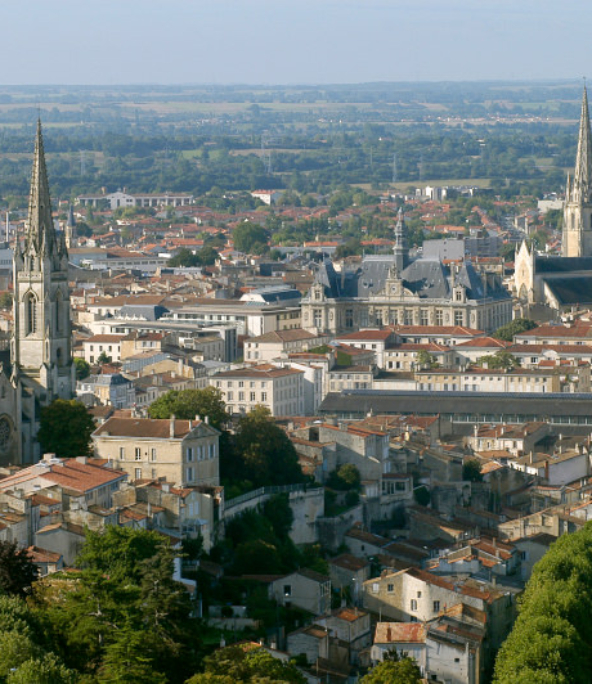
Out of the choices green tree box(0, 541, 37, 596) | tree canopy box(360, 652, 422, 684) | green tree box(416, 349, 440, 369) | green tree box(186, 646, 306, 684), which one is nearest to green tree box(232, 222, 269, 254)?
green tree box(416, 349, 440, 369)

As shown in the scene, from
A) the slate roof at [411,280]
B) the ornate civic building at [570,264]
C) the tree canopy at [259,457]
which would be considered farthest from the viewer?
the ornate civic building at [570,264]

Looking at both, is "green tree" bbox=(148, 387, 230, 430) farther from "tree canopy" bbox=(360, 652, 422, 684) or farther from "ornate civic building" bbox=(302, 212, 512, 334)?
"ornate civic building" bbox=(302, 212, 512, 334)

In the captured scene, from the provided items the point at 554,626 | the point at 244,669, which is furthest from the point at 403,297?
the point at 244,669

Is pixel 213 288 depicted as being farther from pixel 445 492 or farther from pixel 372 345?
pixel 445 492

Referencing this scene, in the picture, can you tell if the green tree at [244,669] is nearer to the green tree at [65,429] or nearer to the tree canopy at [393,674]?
the tree canopy at [393,674]

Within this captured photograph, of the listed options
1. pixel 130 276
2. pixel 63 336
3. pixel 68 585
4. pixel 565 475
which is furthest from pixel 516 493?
pixel 130 276

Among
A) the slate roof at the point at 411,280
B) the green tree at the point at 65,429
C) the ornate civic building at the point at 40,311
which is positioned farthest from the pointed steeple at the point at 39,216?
the slate roof at the point at 411,280
